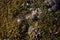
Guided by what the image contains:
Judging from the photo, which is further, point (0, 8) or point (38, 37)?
point (0, 8)

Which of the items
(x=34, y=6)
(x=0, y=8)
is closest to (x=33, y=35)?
(x=34, y=6)

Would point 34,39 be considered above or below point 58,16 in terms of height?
below

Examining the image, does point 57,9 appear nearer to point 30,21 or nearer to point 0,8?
point 30,21

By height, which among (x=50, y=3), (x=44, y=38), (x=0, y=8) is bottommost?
(x=44, y=38)

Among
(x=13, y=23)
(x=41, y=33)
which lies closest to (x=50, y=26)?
(x=41, y=33)

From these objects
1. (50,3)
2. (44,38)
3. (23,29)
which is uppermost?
(50,3)

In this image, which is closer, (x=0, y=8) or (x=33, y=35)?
(x=33, y=35)

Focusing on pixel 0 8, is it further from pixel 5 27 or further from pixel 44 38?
pixel 44 38

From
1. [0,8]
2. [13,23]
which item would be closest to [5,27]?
[13,23]

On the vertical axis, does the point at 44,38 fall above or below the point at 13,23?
below
